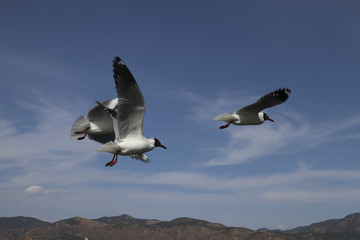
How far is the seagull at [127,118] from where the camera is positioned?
12.8 metres

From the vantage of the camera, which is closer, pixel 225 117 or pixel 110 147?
pixel 110 147

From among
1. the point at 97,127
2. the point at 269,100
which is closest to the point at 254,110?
the point at 269,100

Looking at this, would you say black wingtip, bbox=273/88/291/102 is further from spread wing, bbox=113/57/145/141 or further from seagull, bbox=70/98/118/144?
seagull, bbox=70/98/118/144

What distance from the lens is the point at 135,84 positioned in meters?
12.8

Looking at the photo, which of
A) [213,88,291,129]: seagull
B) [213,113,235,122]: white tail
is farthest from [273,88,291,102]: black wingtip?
[213,113,235,122]: white tail

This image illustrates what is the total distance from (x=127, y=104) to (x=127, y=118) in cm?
60

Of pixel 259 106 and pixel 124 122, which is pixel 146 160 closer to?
pixel 124 122

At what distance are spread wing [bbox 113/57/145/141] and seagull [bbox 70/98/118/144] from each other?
6.85 meters

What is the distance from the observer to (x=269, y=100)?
18.6 metres

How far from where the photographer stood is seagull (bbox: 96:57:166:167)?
12.8 meters

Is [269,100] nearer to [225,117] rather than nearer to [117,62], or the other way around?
[225,117]

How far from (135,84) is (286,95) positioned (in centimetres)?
904

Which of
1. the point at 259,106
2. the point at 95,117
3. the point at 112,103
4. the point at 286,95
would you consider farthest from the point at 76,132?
the point at 286,95

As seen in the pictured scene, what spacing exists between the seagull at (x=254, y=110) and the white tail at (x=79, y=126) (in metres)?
8.19
